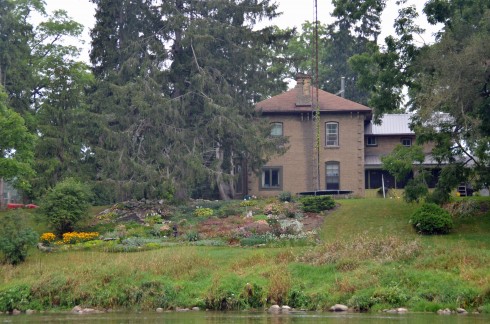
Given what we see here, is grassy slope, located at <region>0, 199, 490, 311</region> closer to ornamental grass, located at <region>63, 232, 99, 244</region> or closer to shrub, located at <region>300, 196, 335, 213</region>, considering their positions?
ornamental grass, located at <region>63, 232, 99, 244</region>

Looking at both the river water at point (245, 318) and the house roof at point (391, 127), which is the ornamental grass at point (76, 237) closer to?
the river water at point (245, 318)

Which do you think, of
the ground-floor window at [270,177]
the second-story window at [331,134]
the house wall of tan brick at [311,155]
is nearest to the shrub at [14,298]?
the house wall of tan brick at [311,155]

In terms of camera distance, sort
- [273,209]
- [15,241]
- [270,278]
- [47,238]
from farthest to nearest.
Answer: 1. [273,209]
2. [47,238]
3. [15,241]
4. [270,278]

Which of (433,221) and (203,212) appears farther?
(203,212)

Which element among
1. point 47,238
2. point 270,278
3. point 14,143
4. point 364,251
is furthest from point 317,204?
point 270,278

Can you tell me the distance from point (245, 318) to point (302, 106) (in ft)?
115

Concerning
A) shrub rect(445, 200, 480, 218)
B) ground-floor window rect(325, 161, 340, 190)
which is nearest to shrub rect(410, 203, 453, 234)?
shrub rect(445, 200, 480, 218)

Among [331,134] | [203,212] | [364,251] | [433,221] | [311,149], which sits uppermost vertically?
[331,134]

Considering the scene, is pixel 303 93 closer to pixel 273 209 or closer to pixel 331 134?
pixel 331 134

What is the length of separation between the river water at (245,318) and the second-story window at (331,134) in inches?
1286

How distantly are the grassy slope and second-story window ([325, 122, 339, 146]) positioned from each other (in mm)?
24945

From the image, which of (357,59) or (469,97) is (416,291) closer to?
(469,97)

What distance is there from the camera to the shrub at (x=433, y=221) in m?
38.8

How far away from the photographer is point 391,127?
208 feet
